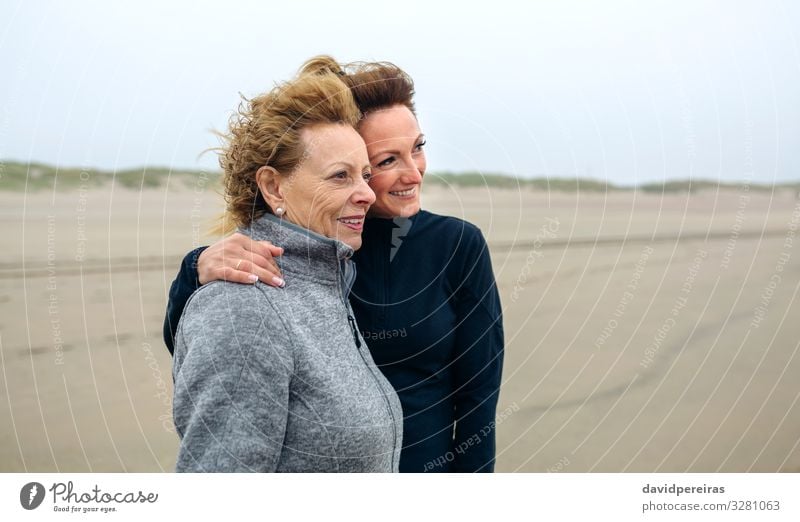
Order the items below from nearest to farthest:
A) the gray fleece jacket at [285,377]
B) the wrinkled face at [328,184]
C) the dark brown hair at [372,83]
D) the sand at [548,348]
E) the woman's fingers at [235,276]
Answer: the gray fleece jacket at [285,377] → the woman's fingers at [235,276] → the wrinkled face at [328,184] → the dark brown hair at [372,83] → the sand at [548,348]

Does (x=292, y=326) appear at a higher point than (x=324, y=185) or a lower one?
lower

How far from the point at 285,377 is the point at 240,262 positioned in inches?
9.9

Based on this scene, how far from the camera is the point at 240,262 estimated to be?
1444 millimetres

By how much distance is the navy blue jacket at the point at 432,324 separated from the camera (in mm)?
1673

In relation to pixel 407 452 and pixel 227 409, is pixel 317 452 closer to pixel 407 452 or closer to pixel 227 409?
pixel 227 409

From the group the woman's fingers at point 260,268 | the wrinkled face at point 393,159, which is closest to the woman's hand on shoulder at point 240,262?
the woman's fingers at point 260,268

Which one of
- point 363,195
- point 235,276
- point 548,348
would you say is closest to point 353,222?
point 363,195

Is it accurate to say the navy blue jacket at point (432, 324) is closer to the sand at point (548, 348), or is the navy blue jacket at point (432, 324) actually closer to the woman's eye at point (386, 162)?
the woman's eye at point (386, 162)

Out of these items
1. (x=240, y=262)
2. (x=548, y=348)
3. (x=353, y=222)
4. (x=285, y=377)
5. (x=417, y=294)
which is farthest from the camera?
(x=548, y=348)

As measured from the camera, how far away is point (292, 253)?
1.50 metres

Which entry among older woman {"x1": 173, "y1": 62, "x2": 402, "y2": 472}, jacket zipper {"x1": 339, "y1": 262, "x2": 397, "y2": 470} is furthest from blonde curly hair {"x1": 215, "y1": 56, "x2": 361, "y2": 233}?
jacket zipper {"x1": 339, "y1": 262, "x2": 397, "y2": 470}

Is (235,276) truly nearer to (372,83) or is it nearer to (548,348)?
(372,83)
